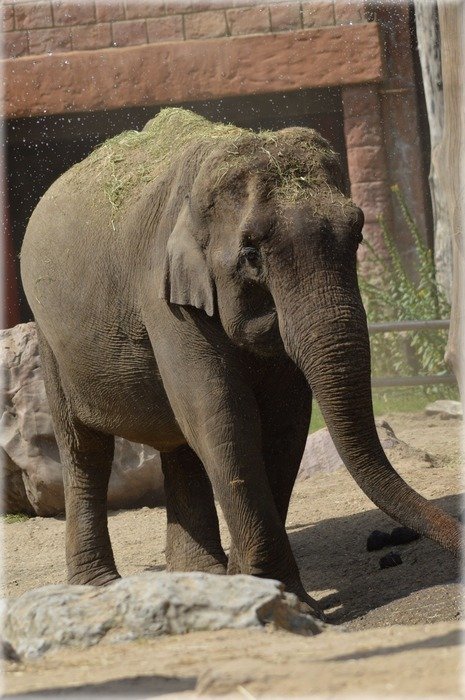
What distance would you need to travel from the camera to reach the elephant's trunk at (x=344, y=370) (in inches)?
200

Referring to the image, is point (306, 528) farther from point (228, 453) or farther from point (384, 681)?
point (384, 681)

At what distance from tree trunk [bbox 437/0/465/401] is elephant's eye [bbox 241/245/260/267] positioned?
174 cm

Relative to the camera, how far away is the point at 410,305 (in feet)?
39.3

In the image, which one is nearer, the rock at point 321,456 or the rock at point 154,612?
the rock at point 154,612

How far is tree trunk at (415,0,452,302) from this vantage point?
11891 millimetres

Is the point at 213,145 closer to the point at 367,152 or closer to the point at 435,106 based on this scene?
the point at 435,106

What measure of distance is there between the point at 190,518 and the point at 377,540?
0.96 meters

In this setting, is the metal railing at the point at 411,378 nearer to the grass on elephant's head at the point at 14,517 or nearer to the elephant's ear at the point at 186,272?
the grass on elephant's head at the point at 14,517

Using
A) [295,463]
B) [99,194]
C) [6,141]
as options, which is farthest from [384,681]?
[6,141]

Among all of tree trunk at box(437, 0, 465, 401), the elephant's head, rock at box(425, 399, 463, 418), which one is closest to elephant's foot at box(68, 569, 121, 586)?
the elephant's head

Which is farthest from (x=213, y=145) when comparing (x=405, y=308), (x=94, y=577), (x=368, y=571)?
(x=405, y=308)

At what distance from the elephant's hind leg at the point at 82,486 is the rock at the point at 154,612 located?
236 cm

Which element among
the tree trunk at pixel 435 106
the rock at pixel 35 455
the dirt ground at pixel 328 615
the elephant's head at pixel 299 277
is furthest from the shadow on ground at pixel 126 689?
the tree trunk at pixel 435 106

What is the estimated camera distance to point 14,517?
909 centimetres
